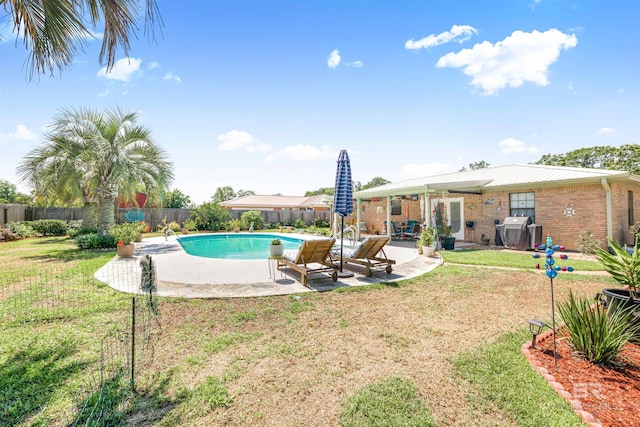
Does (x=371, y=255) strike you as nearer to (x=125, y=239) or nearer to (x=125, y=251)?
(x=125, y=251)

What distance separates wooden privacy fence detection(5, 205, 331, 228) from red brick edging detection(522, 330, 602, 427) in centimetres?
2417

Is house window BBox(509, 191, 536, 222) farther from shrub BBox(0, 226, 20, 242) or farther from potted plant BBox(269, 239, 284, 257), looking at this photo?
shrub BBox(0, 226, 20, 242)

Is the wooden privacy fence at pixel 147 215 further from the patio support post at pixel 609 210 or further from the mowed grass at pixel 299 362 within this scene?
the patio support post at pixel 609 210

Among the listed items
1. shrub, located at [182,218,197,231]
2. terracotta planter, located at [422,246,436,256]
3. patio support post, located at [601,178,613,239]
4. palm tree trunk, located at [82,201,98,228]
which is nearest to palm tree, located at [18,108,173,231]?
palm tree trunk, located at [82,201,98,228]

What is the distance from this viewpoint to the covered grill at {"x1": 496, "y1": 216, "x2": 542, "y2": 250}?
12641 mm

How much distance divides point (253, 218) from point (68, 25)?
23746 mm

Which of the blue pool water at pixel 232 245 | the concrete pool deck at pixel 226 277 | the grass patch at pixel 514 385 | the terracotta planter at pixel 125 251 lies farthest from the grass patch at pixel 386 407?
the terracotta planter at pixel 125 251

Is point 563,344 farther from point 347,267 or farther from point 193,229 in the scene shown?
point 193,229

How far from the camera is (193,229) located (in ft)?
80.2

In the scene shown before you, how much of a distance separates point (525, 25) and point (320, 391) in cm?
1183

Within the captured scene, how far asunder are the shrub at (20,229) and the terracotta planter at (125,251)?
40.9 ft

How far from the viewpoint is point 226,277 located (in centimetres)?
788

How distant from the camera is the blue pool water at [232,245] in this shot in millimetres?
14617

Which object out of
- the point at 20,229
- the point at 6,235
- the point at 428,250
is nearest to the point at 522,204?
the point at 428,250
